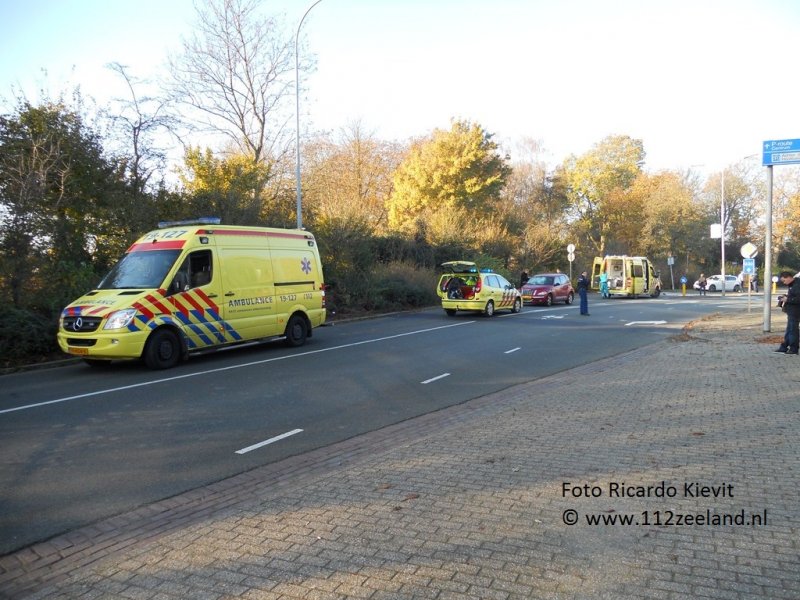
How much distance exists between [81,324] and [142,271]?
4.84 feet

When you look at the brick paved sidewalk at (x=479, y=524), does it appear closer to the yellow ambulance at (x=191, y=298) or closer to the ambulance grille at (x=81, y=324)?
the yellow ambulance at (x=191, y=298)

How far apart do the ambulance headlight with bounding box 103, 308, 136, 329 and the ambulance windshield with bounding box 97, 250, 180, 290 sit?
821mm

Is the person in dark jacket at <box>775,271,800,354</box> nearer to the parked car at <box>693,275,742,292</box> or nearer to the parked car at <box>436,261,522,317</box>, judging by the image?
the parked car at <box>436,261,522,317</box>

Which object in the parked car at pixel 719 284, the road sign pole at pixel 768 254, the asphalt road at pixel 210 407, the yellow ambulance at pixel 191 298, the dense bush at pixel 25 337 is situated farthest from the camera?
the parked car at pixel 719 284

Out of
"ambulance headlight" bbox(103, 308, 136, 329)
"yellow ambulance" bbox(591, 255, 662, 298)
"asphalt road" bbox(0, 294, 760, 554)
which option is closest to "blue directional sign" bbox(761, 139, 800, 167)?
"asphalt road" bbox(0, 294, 760, 554)

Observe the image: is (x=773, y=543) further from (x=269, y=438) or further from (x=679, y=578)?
(x=269, y=438)

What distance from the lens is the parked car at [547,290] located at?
1121 inches

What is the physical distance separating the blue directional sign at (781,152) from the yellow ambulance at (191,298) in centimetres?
1117

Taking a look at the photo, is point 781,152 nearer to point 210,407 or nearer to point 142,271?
point 210,407

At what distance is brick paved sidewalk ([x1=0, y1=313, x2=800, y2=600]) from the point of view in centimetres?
329

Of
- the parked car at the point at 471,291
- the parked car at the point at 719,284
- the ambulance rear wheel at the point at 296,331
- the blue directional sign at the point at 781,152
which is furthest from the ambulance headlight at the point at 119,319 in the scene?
the parked car at the point at 719,284

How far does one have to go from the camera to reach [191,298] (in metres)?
11.1

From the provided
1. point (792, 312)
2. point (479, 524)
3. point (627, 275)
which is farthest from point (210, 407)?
point (627, 275)

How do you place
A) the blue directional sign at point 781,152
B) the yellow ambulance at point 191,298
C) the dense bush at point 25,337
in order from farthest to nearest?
the blue directional sign at point 781,152 < the dense bush at point 25,337 < the yellow ambulance at point 191,298
